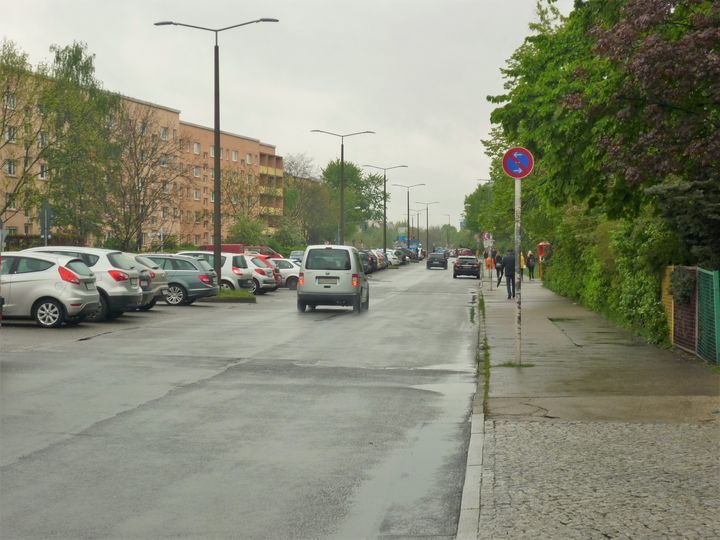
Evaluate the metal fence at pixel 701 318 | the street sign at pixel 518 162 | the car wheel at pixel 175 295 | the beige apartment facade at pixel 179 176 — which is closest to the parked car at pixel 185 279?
the car wheel at pixel 175 295

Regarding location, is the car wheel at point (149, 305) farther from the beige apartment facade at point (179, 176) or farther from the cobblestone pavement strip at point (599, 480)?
the cobblestone pavement strip at point (599, 480)

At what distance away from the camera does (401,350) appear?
18.0m

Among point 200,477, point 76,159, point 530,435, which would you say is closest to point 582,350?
point 530,435

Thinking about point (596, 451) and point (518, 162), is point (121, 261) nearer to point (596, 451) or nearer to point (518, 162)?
point (518, 162)

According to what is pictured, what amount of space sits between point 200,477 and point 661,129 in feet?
30.3

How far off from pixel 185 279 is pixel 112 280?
7540mm

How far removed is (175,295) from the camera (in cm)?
3120

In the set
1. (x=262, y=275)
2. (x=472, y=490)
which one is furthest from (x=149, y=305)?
(x=472, y=490)

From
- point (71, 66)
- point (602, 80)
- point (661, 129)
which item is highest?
point (71, 66)

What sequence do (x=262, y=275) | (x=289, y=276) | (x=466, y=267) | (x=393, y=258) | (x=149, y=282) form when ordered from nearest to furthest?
(x=149, y=282)
(x=262, y=275)
(x=289, y=276)
(x=466, y=267)
(x=393, y=258)

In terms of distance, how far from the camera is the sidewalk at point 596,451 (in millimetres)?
6203

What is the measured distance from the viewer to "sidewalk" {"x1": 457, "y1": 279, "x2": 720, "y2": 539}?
6.20 metres

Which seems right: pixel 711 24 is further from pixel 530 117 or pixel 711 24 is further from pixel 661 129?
pixel 530 117

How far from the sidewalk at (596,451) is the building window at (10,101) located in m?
42.6
